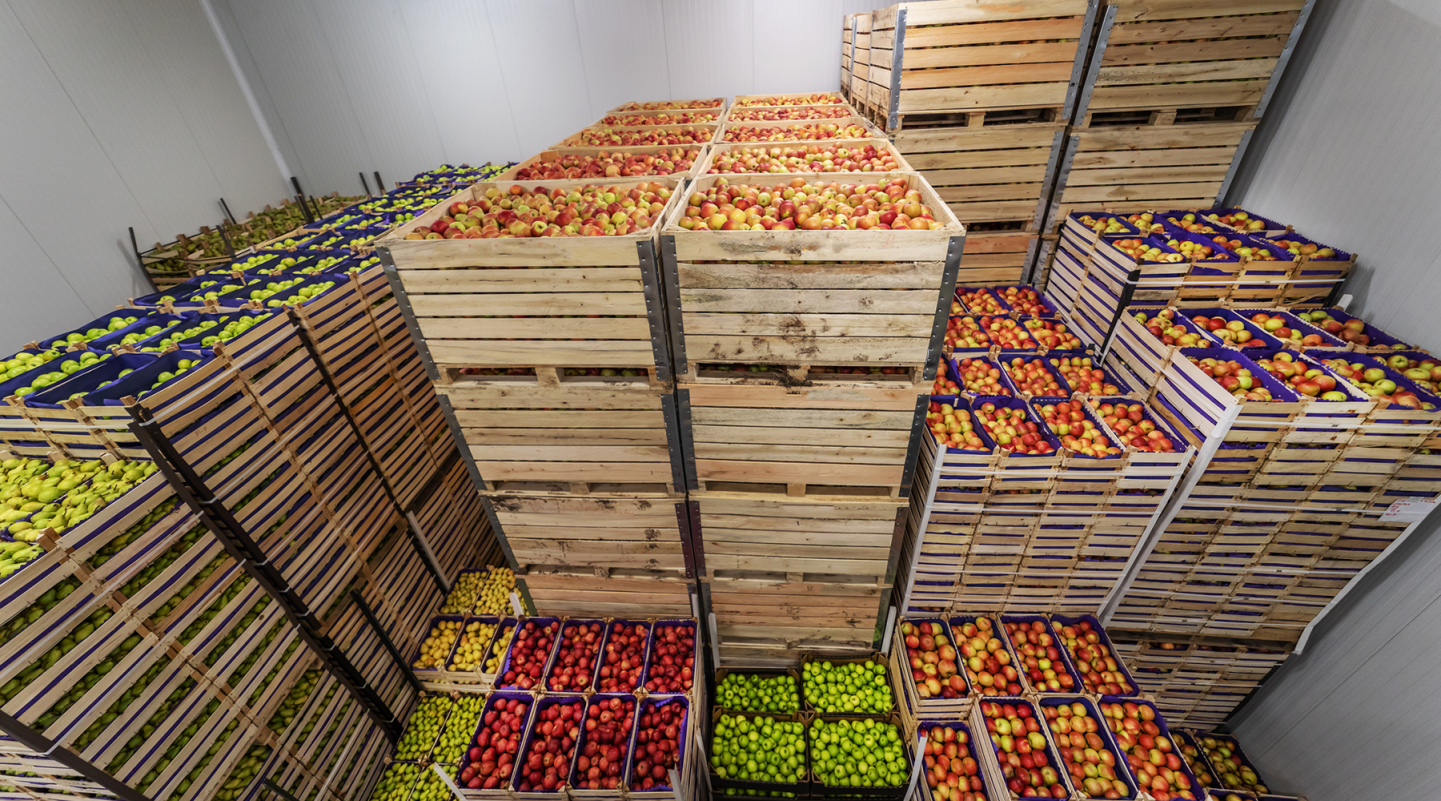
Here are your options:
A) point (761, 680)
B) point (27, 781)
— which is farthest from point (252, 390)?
point (761, 680)

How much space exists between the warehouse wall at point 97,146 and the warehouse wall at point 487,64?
105cm

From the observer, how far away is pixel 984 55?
14.4 feet

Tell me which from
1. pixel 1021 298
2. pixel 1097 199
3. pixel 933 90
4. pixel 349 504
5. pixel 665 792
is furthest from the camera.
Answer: pixel 1021 298

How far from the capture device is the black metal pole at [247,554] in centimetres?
262

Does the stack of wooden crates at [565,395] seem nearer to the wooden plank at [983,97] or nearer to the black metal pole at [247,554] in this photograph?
the black metal pole at [247,554]

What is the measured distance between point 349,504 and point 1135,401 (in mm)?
5749

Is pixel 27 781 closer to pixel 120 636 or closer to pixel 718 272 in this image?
pixel 120 636

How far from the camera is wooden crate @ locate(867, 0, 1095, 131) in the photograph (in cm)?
422

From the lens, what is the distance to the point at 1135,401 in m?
3.55

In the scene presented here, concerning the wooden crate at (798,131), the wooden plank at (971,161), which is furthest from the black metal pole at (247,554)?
the wooden plank at (971,161)

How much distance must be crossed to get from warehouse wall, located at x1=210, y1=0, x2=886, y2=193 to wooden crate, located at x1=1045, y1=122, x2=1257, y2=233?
13.7 feet

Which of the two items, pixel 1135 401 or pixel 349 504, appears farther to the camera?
pixel 349 504

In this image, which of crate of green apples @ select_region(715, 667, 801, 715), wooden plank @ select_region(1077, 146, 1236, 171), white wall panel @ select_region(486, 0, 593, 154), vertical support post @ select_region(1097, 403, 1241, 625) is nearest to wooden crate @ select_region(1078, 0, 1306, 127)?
wooden plank @ select_region(1077, 146, 1236, 171)

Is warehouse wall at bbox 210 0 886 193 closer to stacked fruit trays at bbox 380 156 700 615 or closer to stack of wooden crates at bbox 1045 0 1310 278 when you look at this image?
stack of wooden crates at bbox 1045 0 1310 278
